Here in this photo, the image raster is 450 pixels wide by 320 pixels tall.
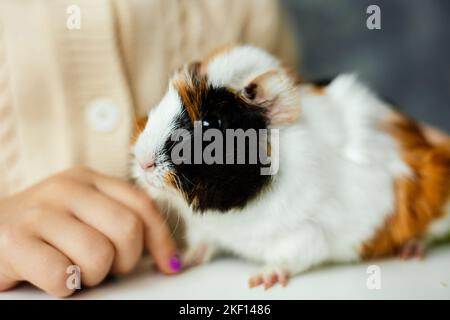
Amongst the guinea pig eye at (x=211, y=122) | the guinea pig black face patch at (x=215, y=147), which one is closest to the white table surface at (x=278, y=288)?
the guinea pig black face patch at (x=215, y=147)

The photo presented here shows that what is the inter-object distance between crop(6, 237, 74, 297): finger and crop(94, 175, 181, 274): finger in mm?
166

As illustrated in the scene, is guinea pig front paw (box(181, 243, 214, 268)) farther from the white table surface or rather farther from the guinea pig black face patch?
the guinea pig black face patch

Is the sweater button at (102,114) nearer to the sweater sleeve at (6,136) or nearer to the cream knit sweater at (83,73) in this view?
the cream knit sweater at (83,73)

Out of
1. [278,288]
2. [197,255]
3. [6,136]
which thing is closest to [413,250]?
[278,288]

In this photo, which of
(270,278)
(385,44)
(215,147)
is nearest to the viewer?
(215,147)

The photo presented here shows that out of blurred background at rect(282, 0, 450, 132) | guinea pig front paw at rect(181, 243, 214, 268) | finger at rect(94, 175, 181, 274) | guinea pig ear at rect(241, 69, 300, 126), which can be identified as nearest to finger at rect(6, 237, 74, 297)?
finger at rect(94, 175, 181, 274)

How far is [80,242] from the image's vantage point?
0.81 m

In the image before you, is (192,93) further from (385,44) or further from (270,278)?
(385,44)

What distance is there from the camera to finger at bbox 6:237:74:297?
0.80 m

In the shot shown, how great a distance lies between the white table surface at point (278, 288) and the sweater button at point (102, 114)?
332 millimetres

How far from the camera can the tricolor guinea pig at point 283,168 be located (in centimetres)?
80

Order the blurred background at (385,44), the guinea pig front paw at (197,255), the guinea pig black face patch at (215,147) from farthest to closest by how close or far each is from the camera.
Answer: the blurred background at (385,44)
the guinea pig front paw at (197,255)
the guinea pig black face patch at (215,147)

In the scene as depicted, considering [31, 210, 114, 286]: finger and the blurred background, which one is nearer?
[31, 210, 114, 286]: finger

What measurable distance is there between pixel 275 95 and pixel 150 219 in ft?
1.10
